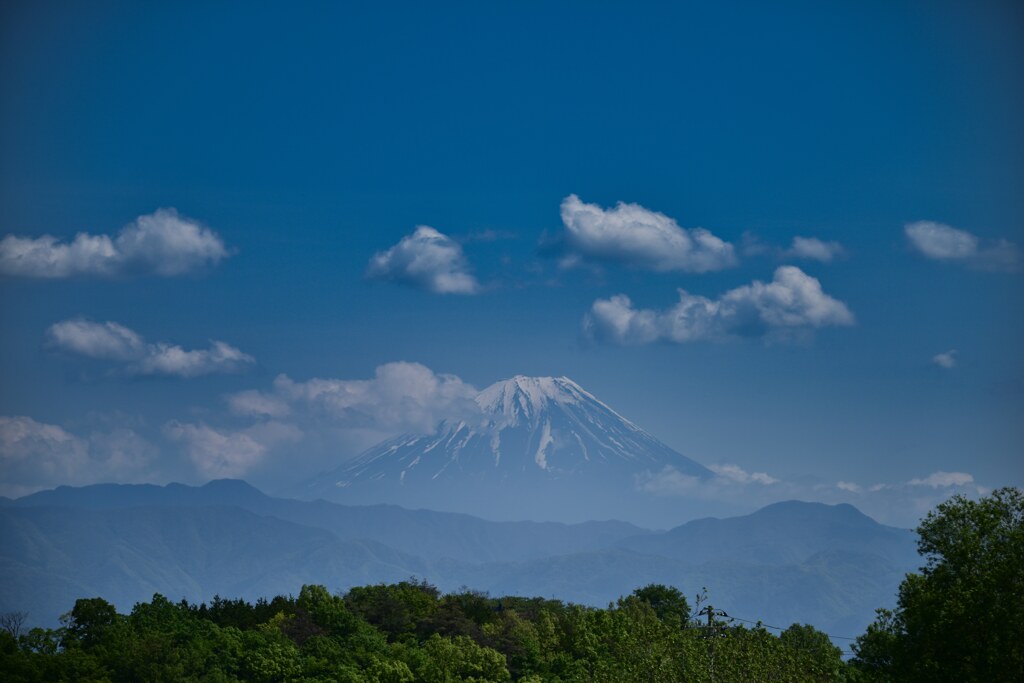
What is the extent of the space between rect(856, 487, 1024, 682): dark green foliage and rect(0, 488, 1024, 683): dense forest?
68 mm

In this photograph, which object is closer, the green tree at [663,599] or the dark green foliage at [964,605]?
the dark green foliage at [964,605]

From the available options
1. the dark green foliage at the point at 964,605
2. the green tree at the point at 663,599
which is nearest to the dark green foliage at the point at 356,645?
the dark green foliage at the point at 964,605

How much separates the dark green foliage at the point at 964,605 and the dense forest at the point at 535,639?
0.22 feet

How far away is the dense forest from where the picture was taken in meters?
49.3

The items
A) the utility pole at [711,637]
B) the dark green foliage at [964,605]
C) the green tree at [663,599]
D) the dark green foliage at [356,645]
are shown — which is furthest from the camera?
the green tree at [663,599]

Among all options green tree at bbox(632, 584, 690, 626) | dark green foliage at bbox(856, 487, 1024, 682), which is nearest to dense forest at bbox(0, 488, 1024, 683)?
dark green foliage at bbox(856, 487, 1024, 682)

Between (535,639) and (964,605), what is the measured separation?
44.6 m

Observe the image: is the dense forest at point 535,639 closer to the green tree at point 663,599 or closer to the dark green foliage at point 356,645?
the dark green foliage at point 356,645

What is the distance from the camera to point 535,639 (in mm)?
88438

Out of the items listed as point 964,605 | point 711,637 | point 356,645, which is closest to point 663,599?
point 356,645

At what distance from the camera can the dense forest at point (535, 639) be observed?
49.3 meters

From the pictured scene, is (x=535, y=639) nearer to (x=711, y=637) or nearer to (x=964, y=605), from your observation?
(x=711, y=637)

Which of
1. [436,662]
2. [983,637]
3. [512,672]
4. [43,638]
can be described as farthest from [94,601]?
[983,637]

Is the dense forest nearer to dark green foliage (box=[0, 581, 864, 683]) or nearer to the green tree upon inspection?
dark green foliage (box=[0, 581, 864, 683])
